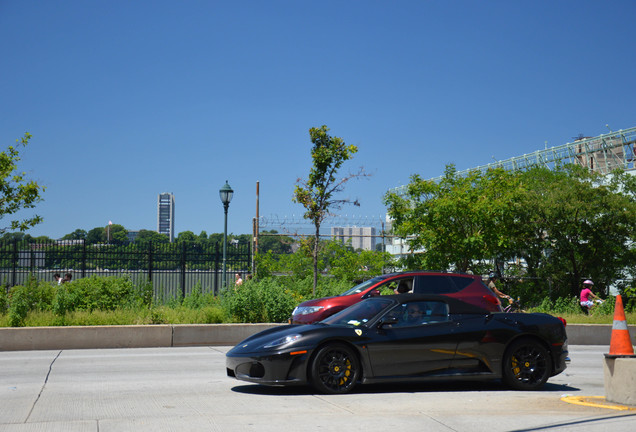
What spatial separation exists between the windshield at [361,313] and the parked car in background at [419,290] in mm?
4529

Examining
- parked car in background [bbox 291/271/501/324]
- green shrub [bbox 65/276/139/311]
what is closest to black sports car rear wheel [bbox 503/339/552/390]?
parked car in background [bbox 291/271/501/324]

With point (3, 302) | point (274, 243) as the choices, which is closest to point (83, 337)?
point (3, 302)

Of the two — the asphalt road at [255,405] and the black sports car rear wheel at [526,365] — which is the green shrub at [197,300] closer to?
the asphalt road at [255,405]

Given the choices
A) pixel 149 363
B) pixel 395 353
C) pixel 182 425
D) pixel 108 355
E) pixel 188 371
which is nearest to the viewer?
pixel 182 425

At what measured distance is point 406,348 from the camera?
862 centimetres

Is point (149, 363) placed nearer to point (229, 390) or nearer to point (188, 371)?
point (188, 371)

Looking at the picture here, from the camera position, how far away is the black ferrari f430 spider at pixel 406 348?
8297 mm

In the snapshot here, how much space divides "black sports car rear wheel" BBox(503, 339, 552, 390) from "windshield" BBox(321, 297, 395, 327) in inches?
71.9

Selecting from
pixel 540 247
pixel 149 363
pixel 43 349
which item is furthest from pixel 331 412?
pixel 540 247

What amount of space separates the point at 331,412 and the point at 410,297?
7.84 ft

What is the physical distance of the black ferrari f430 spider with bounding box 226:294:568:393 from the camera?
8.30 metres

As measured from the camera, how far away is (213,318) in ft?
54.9

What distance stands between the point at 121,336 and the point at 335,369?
8363 mm

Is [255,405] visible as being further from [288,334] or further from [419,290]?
[419,290]
